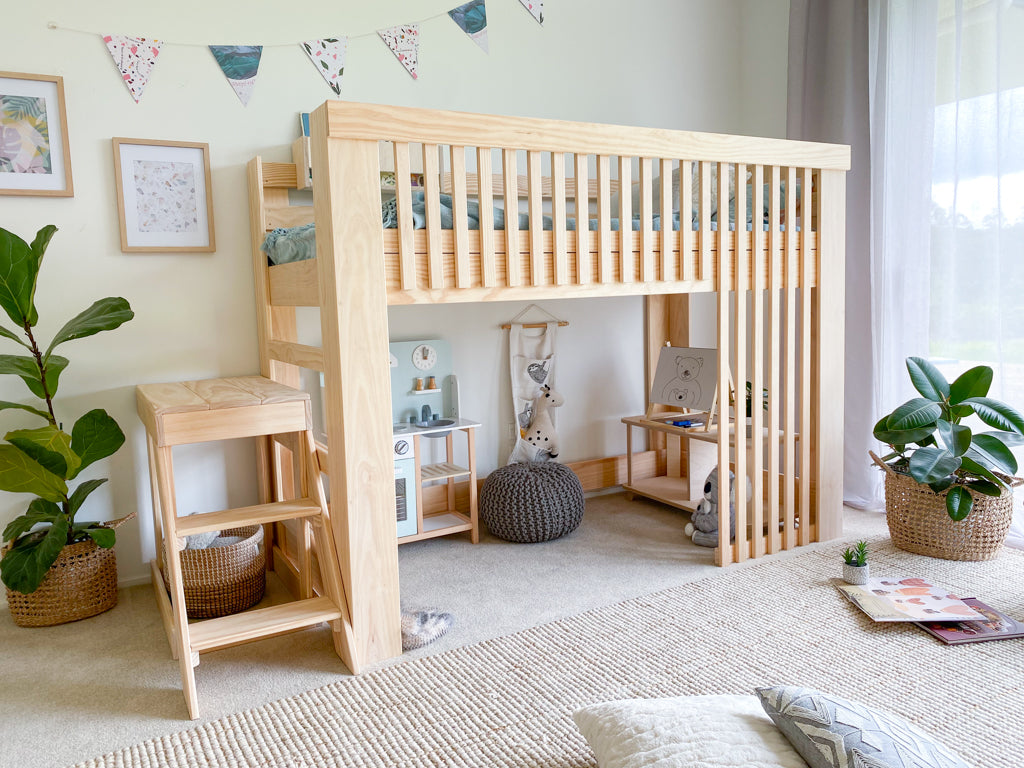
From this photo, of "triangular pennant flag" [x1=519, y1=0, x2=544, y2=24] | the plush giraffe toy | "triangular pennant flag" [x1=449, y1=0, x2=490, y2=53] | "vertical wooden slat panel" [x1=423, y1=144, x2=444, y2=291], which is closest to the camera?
"vertical wooden slat panel" [x1=423, y1=144, x2=444, y2=291]

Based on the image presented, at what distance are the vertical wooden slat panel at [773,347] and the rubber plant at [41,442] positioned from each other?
1901 millimetres

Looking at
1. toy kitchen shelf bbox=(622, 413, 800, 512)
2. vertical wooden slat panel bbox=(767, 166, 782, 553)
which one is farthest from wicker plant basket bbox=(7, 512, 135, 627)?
vertical wooden slat panel bbox=(767, 166, 782, 553)

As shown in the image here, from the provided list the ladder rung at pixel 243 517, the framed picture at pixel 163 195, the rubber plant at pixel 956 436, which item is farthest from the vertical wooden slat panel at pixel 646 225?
the framed picture at pixel 163 195

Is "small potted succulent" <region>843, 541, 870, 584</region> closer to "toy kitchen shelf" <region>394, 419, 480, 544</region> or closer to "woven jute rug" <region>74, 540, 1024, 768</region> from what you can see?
"woven jute rug" <region>74, 540, 1024, 768</region>

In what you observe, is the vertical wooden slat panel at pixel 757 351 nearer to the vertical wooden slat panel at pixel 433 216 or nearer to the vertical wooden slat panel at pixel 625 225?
the vertical wooden slat panel at pixel 625 225

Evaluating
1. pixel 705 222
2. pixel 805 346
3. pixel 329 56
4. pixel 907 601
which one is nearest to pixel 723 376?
pixel 805 346

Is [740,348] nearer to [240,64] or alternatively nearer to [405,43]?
[405,43]

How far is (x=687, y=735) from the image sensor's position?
122cm

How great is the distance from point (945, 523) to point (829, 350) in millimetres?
647

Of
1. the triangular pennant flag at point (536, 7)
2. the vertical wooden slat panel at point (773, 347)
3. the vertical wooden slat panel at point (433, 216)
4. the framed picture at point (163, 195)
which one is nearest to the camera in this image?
the vertical wooden slat panel at point (433, 216)

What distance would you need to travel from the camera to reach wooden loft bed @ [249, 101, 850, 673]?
1797mm

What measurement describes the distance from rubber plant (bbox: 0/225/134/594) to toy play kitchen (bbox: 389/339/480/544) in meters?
0.89

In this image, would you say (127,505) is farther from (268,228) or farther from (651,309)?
(651,309)

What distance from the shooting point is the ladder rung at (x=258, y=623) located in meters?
1.74
